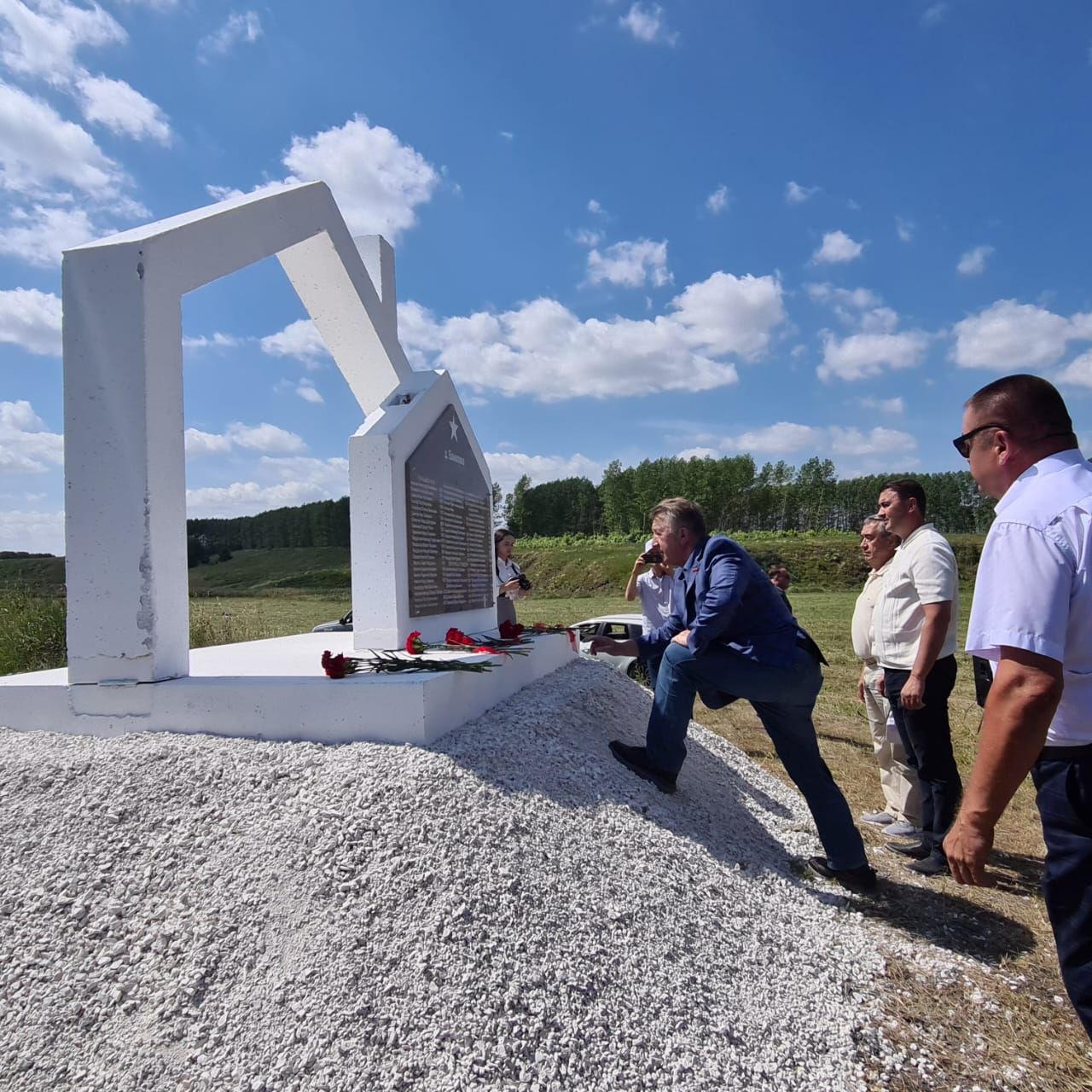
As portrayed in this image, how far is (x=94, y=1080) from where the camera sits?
2.31m

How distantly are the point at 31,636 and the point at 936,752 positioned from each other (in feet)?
29.1

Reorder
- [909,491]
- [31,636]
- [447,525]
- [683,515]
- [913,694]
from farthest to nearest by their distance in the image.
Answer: [31,636]
[447,525]
[909,491]
[913,694]
[683,515]

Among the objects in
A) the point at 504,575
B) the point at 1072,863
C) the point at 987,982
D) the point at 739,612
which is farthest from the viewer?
the point at 504,575

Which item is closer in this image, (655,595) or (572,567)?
(655,595)

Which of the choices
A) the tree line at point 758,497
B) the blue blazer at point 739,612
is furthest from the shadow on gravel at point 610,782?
the tree line at point 758,497

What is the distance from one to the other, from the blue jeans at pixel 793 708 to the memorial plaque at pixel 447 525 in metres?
2.36

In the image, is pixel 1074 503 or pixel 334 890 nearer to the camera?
pixel 1074 503

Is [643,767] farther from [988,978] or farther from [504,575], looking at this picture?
[504,575]

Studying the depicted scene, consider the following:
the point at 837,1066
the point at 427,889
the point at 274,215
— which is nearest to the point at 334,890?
the point at 427,889

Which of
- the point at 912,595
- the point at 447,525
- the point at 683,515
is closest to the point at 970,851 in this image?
the point at 683,515

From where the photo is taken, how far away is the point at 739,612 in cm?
387

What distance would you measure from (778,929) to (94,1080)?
2.64m

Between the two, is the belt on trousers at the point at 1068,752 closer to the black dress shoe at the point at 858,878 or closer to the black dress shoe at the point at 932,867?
the black dress shoe at the point at 858,878

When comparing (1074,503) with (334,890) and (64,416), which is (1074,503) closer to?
(334,890)
